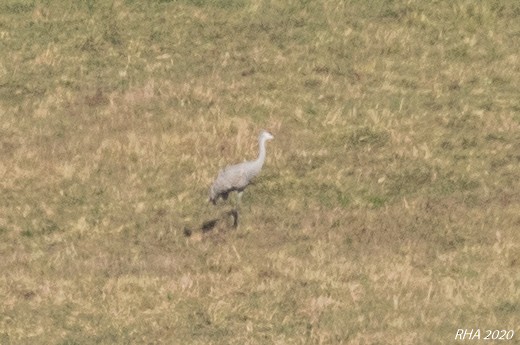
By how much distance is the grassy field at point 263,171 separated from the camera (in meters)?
18.3

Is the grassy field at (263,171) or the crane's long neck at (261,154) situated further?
the crane's long neck at (261,154)

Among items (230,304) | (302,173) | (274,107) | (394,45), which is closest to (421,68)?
(394,45)

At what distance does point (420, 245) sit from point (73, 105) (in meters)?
9.94

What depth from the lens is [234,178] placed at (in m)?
22.9

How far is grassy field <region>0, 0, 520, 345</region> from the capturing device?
60.1 ft

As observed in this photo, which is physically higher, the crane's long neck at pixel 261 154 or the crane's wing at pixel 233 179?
the crane's long neck at pixel 261 154

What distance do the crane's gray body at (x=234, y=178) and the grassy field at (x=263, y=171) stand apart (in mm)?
370

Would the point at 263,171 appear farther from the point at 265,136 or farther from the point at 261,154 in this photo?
the point at 261,154

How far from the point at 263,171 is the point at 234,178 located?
1.77 m

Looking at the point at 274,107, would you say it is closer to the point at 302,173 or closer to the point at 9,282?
the point at 302,173

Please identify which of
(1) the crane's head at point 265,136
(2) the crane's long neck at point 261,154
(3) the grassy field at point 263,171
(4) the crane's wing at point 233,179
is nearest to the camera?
(3) the grassy field at point 263,171

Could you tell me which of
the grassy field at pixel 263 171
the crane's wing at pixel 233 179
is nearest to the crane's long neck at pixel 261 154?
the crane's wing at pixel 233 179

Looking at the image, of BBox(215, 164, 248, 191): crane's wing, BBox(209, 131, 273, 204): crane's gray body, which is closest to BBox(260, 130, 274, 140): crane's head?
BBox(209, 131, 273, 204): crane's gray body

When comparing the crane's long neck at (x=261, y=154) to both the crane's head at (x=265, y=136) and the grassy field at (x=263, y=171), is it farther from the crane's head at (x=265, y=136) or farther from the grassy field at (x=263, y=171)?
the grassy field at (x=263, y=171)
